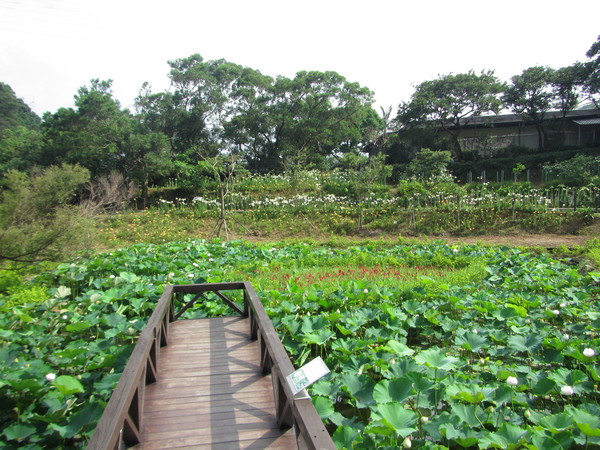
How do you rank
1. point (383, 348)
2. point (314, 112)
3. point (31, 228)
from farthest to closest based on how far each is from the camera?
point (314, 112), point (31, 228), point (383, 348)

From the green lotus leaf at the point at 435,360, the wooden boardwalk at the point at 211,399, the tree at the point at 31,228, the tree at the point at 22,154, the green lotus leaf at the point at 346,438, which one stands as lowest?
the wooden boardwalk at the point at 211,399

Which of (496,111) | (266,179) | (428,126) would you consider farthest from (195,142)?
(496,111)

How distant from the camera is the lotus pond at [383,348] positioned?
7.89ft

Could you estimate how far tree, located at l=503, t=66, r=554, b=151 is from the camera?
68.8 ft

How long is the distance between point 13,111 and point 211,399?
169 feet

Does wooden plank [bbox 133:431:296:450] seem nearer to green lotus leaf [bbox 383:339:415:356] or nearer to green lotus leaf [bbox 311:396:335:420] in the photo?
green lotus leaf [bbox 311:396:335:420]

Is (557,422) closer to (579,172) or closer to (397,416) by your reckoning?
(397,416)

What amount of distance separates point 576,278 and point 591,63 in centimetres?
1904

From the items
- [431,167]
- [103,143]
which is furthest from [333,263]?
[103,143]

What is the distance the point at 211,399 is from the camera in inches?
111

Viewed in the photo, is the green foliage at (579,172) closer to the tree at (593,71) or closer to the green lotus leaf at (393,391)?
the tree at (593,71)

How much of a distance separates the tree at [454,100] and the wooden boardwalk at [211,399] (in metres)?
21.0

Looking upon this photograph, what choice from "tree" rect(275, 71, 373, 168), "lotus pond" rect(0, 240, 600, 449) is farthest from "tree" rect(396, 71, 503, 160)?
"lotus pond" rect(0, 240, 600, 449)

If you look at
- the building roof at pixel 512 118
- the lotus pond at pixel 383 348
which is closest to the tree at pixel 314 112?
the building roof at pixel 512 118
